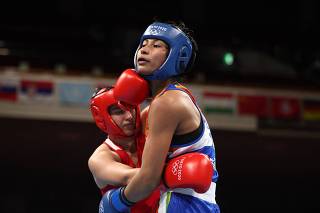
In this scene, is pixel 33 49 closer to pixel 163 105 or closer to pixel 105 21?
pixel 105 21

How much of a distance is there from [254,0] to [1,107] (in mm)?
4686

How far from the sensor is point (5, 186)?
19.1 feet

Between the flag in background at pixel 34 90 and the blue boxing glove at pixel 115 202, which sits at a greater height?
the blue boxing glove at pixel 115 202

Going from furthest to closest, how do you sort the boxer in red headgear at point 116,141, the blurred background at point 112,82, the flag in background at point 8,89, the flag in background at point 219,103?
the flag in background at point 219,103
the blurred background at point 112,82
the flag in background at point 8,89
the boxer in red headgear at point 116,141

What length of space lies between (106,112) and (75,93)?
351 centimetres

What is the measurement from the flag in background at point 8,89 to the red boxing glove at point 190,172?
4075mm

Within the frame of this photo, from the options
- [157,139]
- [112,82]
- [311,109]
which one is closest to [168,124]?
[157,139]

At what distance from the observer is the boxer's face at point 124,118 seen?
7.82ft

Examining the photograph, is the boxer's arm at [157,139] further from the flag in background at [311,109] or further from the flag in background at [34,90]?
the flag in background at [311,109]

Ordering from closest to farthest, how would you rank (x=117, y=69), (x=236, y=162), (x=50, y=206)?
(x=50, y=206) → (x=117, y=69) → (x=236, y=162)

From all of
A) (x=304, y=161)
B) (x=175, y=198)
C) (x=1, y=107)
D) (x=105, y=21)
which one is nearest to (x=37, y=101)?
(x=1, y=107)

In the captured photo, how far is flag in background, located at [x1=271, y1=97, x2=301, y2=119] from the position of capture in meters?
6.05

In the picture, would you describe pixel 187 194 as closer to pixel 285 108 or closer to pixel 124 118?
pixel 124 118

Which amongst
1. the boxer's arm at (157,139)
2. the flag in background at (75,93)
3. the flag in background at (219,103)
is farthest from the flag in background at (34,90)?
the boxer's arm at (157,139)
